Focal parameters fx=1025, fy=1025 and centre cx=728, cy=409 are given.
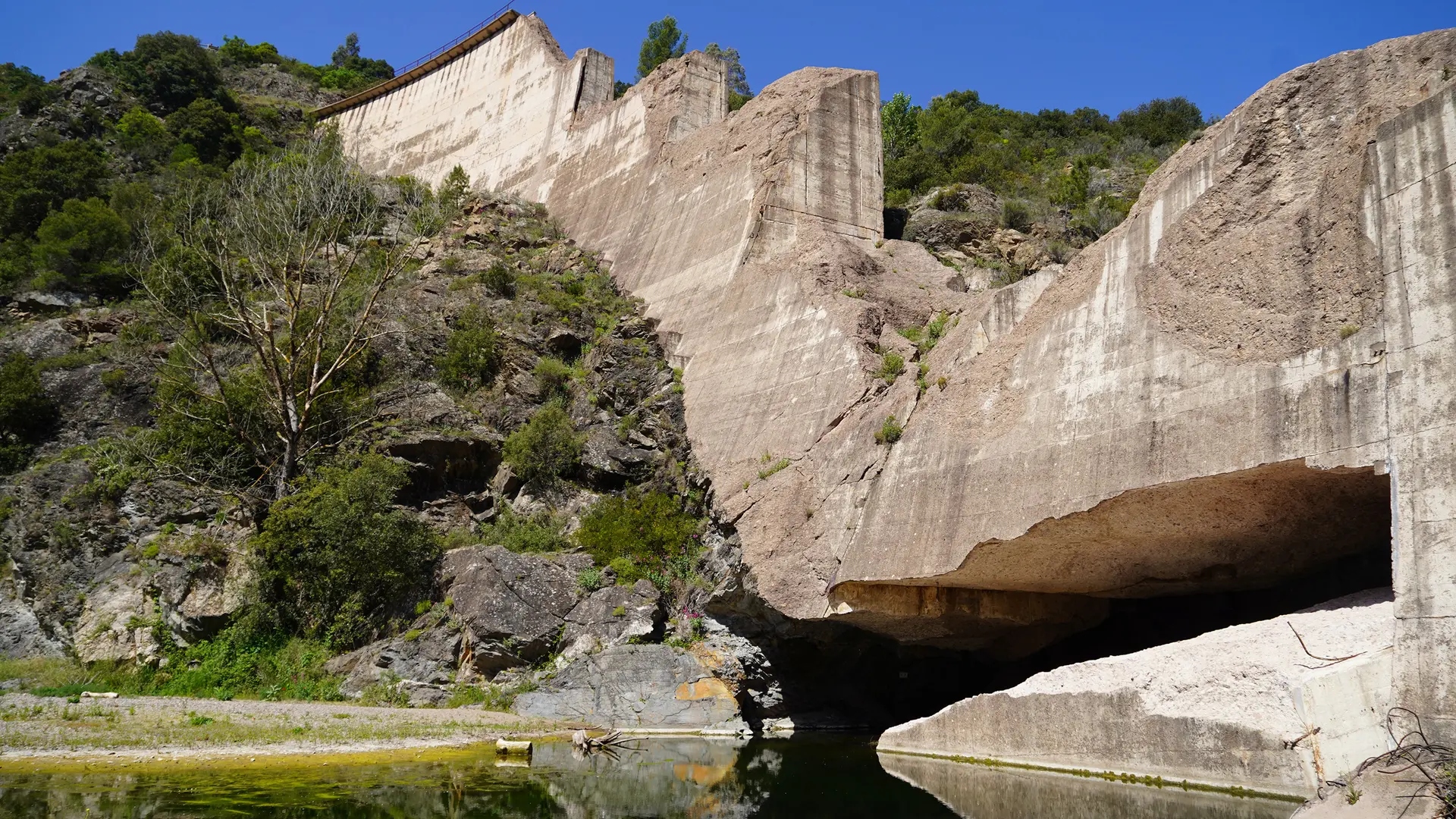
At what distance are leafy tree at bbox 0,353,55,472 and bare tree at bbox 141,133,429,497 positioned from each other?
2741 millimetres

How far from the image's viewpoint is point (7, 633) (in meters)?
18.2

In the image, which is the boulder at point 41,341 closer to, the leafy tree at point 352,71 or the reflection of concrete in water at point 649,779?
the reflection of concrete in water at point 649,779

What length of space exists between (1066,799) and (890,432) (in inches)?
241

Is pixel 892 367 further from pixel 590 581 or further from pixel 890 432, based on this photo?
pixel 590 581

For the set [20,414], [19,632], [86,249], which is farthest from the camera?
[86,249]

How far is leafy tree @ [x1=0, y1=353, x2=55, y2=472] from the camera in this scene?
2222 cm

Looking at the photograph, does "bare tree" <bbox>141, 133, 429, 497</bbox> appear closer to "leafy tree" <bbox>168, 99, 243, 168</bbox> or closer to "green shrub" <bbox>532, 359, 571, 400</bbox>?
"green shrub" <bbox>532, 359, 571, 400</bbox>

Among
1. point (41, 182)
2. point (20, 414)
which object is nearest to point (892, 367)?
point (20, 414)

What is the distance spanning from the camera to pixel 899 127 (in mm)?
41219

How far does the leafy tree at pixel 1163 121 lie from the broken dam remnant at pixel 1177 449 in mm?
26779

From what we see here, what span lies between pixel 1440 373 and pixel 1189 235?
367cm

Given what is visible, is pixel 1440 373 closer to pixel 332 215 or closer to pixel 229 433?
pixel 229 433

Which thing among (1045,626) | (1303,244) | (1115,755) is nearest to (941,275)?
(1045,626)

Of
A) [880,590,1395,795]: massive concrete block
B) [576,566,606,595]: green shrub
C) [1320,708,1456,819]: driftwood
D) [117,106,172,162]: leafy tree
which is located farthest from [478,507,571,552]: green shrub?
[117,106,172,162]: leafy tree
